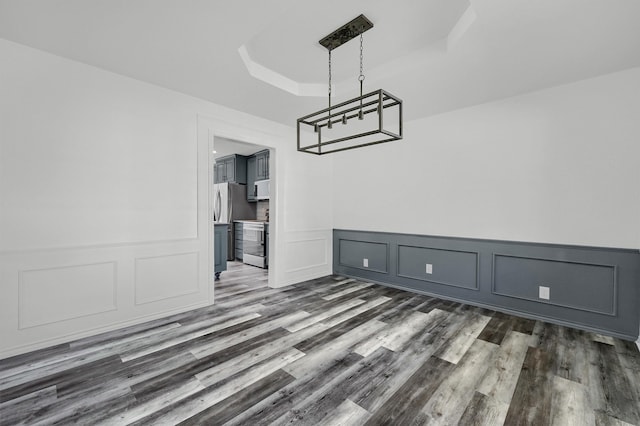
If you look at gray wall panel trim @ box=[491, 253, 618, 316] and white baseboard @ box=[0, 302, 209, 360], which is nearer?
white baseboard @ box=[0, 302, 209, 360]

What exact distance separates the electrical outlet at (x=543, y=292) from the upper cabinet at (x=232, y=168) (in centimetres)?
619

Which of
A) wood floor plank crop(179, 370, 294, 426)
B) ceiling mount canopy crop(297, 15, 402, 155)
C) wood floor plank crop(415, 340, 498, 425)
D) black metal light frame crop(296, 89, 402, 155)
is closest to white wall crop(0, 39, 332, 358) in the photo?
ceiling mount canopy crop(297, 15, 402, 155)

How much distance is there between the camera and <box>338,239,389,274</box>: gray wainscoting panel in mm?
4520

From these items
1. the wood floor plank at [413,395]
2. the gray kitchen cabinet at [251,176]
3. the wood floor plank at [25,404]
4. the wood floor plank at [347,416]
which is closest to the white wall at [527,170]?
the wood floor plank at [413,395]

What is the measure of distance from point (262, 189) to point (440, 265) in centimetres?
410

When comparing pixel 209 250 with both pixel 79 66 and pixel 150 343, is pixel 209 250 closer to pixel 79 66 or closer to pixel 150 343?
pixel 150 343

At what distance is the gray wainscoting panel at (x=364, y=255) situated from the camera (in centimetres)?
452

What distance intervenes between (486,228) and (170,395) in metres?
3.64

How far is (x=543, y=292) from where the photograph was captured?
10.2ft

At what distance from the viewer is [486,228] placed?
11.6ft

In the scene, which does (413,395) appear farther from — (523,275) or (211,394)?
(523,275)

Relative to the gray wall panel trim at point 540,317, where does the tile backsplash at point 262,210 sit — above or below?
above

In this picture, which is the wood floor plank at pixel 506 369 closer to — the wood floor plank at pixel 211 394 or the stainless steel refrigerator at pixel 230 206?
the wood floor plank at pixel 211 394

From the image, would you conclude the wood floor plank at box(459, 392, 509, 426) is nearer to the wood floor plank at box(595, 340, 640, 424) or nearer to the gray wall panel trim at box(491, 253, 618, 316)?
the wood floor plank at box(595, 340, 640, 424)
